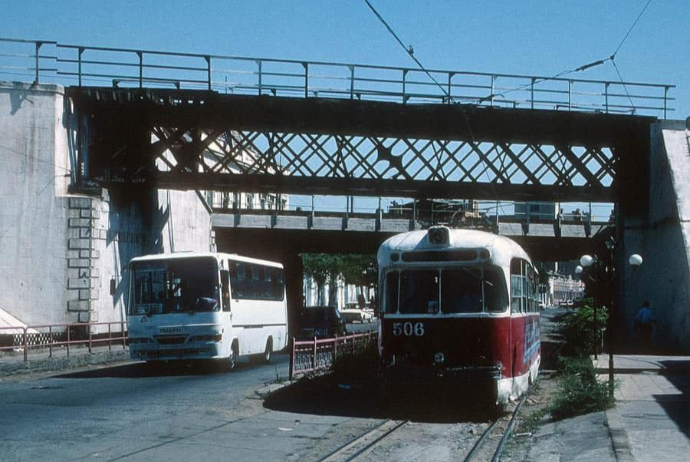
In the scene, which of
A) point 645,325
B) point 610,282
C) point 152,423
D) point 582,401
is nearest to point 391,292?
point 582,401

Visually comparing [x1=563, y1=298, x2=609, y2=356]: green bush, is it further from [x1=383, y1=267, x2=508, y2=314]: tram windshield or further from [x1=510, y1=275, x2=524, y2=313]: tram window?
[x1=383, y1=267, x2=508, y2=314]: tram windshield

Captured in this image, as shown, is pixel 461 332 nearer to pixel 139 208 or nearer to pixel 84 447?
pixel 84 447

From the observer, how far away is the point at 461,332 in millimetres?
15094

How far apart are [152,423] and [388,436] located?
3531 millimetres

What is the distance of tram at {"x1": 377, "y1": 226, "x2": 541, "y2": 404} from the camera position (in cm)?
1491

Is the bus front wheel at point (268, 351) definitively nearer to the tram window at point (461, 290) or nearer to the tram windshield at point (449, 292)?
the tram windshield at point (449, 292)

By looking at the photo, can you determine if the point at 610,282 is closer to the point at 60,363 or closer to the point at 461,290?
the point at 461,290

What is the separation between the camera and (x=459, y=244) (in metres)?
15.6

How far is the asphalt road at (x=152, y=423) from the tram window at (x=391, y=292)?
206 cm

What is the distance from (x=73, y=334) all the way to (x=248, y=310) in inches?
272

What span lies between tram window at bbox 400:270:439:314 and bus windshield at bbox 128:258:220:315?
8409mm

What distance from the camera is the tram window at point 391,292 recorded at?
1570 cm

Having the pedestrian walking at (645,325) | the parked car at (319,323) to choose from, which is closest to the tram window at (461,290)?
the pedestrian walking at (645,325)

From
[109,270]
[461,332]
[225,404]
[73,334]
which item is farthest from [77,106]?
[461,332]
